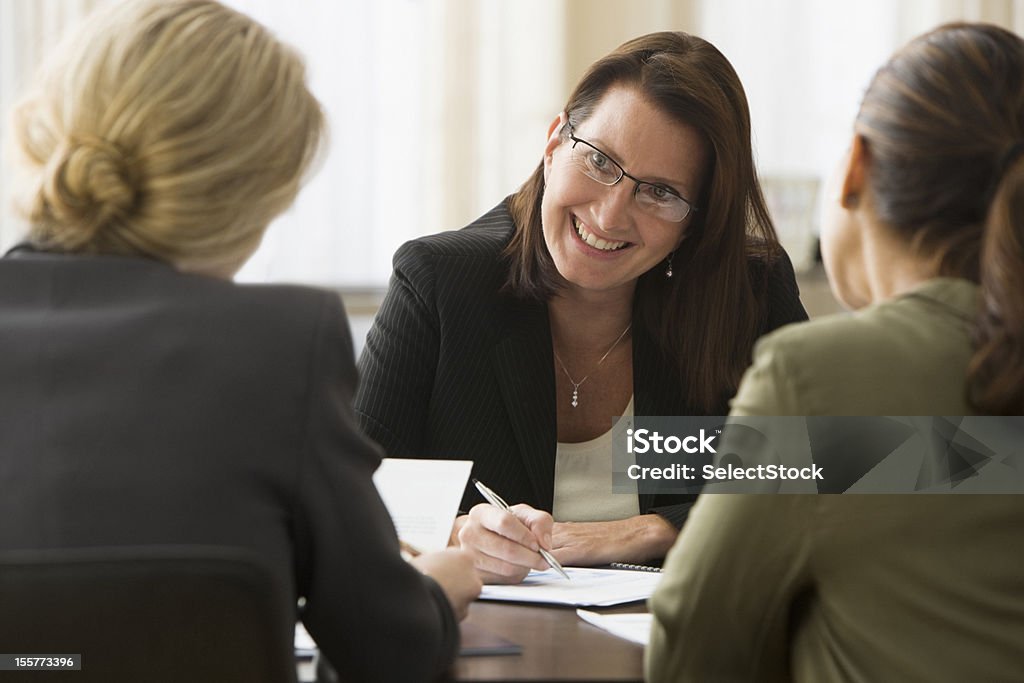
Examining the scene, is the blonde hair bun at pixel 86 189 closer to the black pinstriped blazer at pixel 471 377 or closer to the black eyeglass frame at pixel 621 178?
the black pinstriped blazer at pixel 471 377

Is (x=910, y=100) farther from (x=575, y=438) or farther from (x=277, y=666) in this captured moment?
(x=575, y=438)

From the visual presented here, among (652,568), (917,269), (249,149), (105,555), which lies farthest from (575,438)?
(105,555)

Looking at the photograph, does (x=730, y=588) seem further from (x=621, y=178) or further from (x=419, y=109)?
(x=419, y=109)

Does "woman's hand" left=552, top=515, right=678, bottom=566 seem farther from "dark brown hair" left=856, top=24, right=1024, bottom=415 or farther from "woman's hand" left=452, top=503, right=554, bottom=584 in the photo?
"dark brown hair" left=856, top=24, right=1024, bottom=415

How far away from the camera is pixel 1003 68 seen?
1.13 meters

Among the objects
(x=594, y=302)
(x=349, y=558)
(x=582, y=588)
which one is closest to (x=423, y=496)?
(x=582, y=588)

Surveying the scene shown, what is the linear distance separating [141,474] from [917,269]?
782 millimetres

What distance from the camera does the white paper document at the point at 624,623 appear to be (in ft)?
4.04

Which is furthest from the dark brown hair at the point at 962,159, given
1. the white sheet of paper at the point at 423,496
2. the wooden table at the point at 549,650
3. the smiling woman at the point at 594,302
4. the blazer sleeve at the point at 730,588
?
the smiling woman at the point at 594,302

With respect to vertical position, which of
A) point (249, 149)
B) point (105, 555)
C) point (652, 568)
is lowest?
point (652, 568)

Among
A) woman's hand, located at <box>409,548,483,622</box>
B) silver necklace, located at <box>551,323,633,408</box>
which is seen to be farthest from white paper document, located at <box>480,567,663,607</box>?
silver necklace, located at <box>551,323,633,408</box>

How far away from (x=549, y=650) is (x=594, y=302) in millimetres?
1015

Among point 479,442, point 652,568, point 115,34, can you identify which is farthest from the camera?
point 479,442

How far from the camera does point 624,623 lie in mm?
1285
